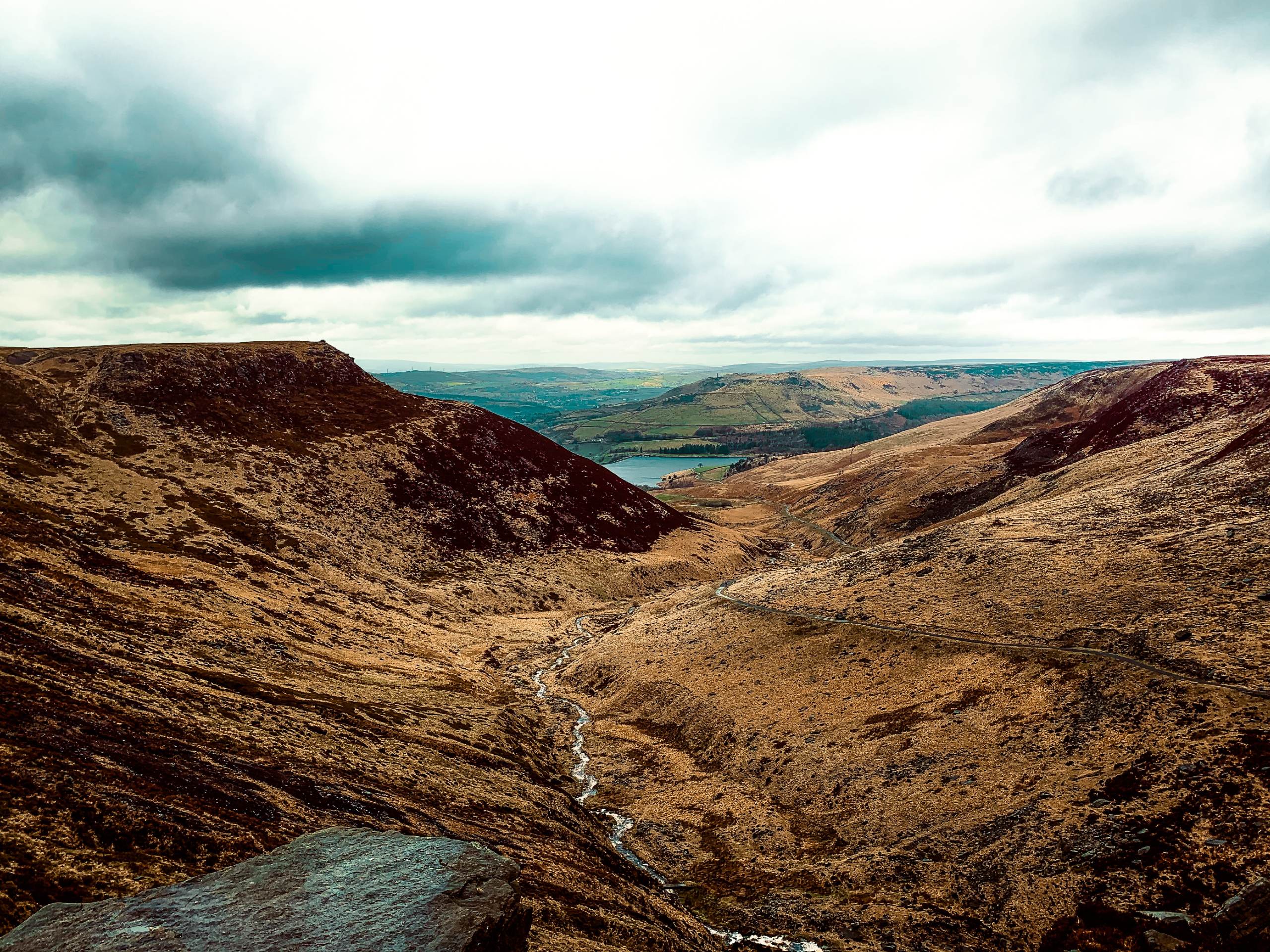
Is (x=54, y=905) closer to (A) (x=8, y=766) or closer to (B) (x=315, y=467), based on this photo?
(A) (x=8, y=766)

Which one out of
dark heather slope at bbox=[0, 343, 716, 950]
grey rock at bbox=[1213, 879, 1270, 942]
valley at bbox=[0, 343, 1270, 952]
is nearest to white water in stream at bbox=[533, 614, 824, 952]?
valley at bbox=[0, 343, 1270, 952]

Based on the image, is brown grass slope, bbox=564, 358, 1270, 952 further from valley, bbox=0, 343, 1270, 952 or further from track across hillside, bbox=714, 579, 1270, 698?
track across hillside, bbox=714, 579, 1270, 698

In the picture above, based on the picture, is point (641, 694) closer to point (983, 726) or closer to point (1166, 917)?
point (983, 726)

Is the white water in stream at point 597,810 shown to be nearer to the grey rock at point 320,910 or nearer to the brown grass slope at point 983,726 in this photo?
the brown grass slope at point 983,726

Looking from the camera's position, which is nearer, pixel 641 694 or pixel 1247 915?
pixel 1247 915

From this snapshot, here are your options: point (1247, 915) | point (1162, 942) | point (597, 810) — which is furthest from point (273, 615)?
point (1247, 915)
